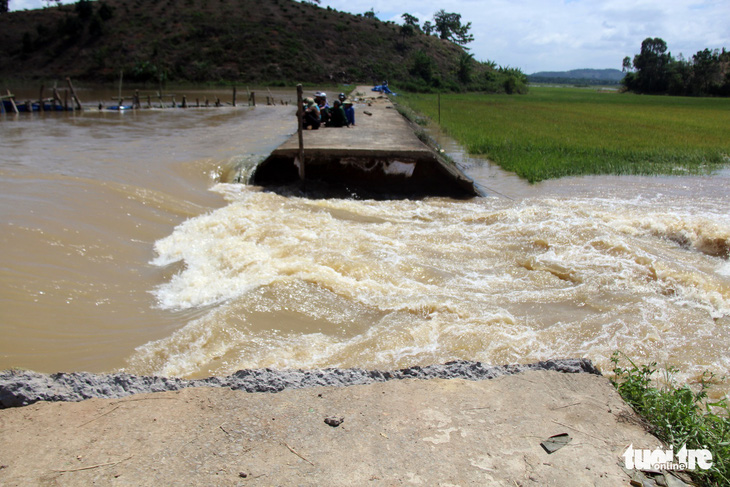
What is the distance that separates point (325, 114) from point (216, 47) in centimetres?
4449

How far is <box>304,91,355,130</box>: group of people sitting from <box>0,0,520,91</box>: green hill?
36.9 meters

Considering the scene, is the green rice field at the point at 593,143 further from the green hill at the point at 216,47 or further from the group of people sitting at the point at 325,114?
the green hill at the point at 216,47

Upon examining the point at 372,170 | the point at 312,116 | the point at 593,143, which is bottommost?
the point at 372,170

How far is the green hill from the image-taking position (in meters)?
50.6

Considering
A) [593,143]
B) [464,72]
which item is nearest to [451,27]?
[464,72]

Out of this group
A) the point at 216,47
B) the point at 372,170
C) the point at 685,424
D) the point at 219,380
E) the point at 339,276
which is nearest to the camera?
the point at 685,424

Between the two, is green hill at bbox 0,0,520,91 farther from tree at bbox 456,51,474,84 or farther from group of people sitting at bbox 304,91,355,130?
group of people sitting at bbox 304,91,355,130

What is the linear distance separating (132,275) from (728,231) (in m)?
8.21

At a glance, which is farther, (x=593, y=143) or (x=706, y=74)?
(x=706, y=74)

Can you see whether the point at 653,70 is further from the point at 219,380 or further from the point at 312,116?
the point at 219,380

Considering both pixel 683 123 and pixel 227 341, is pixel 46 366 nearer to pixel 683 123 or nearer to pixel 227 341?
pixel 227 341

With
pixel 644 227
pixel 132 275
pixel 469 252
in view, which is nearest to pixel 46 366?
pixel 132 275

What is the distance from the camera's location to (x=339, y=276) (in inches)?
225

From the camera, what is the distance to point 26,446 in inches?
98.5
